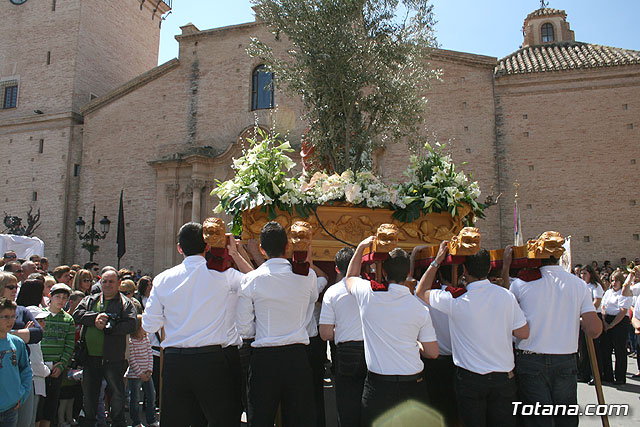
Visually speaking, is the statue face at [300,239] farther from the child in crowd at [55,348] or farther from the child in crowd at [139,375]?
the child in crowd at [55,348]

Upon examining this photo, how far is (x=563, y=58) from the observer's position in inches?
795

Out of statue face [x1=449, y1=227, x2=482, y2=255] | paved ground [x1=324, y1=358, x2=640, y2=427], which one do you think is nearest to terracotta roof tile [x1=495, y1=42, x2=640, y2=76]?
paved ground [x1=324, y1=358, x2=640, y2=427]

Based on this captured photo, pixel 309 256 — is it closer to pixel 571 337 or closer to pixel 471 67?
pixel 571 337

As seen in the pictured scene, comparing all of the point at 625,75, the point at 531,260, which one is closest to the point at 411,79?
the point at 531,260

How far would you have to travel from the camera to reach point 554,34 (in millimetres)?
24266

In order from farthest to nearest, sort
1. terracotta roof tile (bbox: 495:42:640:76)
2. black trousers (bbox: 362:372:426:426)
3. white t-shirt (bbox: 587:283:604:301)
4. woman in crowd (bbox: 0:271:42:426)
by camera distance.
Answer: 1. terracotta roof tile (bbox: 495:42:640:76)
2. white t-shirt (bbox: 587:283:604:301)
3. woman in crowd (bbox: 0:271:42:426)
4. black trousers (bbox: 362:372:426:426)

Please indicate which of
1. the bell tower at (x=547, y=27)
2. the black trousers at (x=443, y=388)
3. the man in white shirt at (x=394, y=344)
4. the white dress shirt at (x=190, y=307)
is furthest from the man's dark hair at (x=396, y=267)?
the bell tower at (x=547, y=27)

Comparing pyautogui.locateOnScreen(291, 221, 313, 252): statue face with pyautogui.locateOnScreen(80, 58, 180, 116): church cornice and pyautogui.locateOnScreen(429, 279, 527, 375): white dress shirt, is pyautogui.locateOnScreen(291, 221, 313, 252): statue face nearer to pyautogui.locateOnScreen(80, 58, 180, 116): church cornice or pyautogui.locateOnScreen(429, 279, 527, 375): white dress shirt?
pyautogui.locateOnScreen(429, 279, 527, 375): white dress shirt

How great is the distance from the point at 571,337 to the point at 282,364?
94.6 inches

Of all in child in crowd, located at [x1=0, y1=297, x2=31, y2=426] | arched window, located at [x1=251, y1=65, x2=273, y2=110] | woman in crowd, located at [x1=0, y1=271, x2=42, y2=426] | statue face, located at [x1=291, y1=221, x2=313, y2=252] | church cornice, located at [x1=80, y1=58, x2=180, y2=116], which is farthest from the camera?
church cornice, located at [x1=80, y1=58, x2=180, y2=116]

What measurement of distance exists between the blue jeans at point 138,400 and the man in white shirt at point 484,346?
4.32 m

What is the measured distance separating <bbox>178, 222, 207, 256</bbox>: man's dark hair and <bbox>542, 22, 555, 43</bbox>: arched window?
2496 cm

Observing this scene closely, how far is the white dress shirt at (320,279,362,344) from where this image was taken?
4.42 meters

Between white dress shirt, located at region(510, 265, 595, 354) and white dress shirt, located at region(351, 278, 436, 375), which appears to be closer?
white dress shirt, located at region(351, 278, 436, 375)
